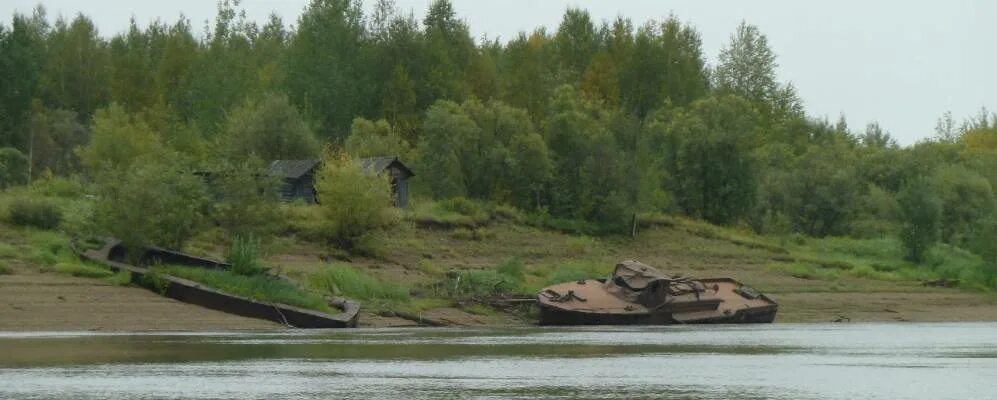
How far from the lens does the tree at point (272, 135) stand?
88.2 metres

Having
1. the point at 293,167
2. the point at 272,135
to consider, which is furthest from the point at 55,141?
the point at 293,167

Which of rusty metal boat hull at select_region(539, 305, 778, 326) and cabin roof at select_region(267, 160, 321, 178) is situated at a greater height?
cabin roof at select_region(267, 160, 321, 178)

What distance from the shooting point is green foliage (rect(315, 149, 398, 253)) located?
6881 cm

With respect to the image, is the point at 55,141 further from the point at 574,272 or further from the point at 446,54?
the point at 574,272

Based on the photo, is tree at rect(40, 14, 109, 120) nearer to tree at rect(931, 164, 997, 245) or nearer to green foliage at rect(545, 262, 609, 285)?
green foliage at rect(545, 262, 609, 285)

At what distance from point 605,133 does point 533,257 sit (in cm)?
1655

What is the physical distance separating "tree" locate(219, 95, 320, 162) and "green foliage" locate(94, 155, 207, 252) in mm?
28235

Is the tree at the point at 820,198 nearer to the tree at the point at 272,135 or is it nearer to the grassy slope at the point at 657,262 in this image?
the grassy slope at the point at 657,262

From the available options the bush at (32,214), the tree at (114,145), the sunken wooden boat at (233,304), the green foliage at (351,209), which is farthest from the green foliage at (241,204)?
the tree at (114,145)

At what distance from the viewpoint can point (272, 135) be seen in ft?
290

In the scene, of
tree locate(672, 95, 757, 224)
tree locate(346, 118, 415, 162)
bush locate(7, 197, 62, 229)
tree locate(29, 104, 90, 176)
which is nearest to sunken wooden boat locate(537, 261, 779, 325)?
bush locate(7, 197, 62, 229)

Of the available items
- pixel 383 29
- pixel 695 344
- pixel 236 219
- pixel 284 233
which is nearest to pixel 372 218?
pixel 284 233

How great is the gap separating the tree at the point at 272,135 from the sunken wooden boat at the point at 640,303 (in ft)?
104

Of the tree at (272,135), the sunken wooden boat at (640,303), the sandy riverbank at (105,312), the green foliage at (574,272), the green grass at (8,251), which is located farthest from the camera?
the tree at (272,135)
